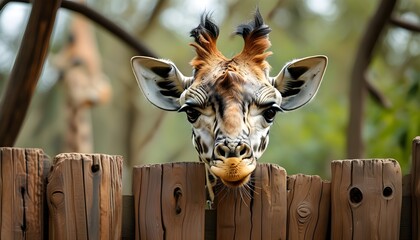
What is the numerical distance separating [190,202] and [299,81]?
1.35 meters

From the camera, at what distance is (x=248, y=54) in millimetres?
5316

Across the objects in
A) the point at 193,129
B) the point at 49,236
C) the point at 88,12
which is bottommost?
the point at 49,236

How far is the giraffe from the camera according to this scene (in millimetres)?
17500

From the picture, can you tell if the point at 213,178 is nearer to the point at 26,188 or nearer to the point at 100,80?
the point at 26,188

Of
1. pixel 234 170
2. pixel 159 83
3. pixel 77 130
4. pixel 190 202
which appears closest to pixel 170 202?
pixel 190 202

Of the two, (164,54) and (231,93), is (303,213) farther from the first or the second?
(164,54)

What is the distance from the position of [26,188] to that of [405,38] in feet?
51.5

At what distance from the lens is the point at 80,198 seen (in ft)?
14.6

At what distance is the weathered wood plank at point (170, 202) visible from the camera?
455 cm

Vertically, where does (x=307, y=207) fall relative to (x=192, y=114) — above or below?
below

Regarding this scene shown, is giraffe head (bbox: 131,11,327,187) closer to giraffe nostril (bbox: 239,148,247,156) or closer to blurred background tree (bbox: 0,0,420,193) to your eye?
giraffe nostril (bbox: 239,148,247,156)

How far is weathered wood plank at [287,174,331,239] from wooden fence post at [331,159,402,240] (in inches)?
5.1

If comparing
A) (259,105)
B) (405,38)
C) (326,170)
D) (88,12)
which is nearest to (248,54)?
(259,105)

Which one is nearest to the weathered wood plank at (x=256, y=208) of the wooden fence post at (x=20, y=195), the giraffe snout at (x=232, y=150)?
the giraffe snout at (x=232, y=150)
